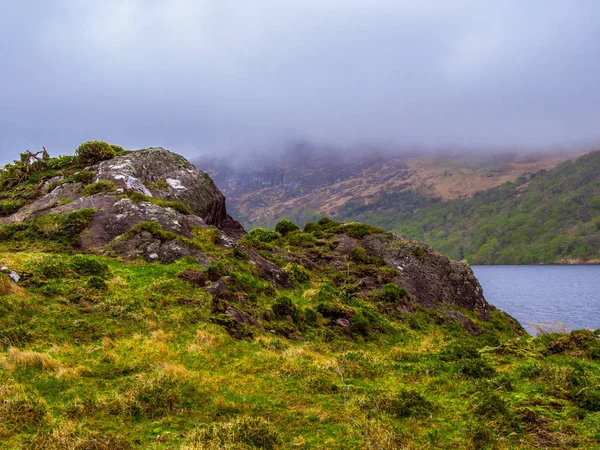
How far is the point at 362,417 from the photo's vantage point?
921 centimetres

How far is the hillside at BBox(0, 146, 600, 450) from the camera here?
8406 mm

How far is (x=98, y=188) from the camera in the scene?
31.4 meters

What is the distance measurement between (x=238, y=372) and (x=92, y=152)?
116 ft

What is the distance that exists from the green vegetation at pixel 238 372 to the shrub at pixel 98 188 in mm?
8283

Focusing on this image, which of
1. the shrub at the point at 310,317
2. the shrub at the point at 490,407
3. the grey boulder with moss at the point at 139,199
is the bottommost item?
the shrub at the point at 490,407

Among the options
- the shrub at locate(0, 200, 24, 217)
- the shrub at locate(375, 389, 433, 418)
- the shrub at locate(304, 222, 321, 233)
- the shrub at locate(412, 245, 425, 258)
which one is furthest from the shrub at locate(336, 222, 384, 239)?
the shrub at locate(375, 389, 433, 418)

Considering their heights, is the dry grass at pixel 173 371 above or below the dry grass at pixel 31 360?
below

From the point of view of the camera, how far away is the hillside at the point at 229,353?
8.41m

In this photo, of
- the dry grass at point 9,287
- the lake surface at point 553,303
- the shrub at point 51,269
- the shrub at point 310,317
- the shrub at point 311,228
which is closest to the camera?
the dry grass at point 9,287

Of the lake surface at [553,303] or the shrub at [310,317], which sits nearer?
the shrub at [310,317]

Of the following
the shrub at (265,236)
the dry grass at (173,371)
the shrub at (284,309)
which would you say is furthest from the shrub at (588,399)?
the shrub at (265,236)

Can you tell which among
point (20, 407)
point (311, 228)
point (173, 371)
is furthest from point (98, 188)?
point (20, 407)

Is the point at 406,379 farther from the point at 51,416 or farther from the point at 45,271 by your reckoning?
the point at 45,271

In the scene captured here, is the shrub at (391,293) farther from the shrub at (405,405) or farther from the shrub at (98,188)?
the shrub at (98,188)
